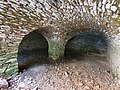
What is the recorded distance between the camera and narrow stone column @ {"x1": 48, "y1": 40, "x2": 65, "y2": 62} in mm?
2629

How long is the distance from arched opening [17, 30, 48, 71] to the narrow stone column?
0.14 meters

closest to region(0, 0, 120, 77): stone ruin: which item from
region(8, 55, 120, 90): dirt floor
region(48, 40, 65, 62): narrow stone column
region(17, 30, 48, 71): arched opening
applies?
region(8, 55, 120, 90): dirt floor

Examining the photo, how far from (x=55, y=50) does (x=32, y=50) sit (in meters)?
0.72

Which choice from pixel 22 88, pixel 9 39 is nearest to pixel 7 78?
pixel 22 88

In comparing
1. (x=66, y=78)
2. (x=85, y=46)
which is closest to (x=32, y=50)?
(x=85, y=46)

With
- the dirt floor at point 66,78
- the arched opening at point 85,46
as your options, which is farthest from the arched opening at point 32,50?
the arched opening at point 85,46

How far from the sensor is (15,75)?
2.10 meters

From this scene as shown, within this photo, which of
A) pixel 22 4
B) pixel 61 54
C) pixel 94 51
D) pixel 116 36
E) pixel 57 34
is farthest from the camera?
pixel 94 51

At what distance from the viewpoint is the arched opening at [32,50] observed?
2617mm

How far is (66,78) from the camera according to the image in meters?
2.07

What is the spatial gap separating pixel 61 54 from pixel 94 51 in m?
0.84

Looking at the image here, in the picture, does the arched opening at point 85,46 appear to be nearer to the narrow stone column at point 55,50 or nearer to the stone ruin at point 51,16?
the narrow stone column at point 55,50

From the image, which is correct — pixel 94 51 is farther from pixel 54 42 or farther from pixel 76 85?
pixel 76 85

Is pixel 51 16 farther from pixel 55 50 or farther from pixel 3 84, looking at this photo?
pixel 3 84
